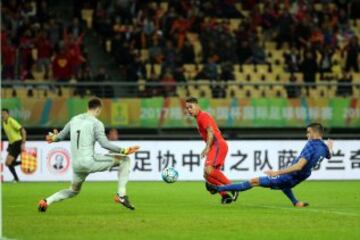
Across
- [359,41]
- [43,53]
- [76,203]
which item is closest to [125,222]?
[76,203]

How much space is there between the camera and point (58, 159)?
1196 inches

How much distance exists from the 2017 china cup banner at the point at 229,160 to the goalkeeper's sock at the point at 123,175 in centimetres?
1343

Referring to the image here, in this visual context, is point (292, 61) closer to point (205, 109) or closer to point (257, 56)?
point (257, 56)

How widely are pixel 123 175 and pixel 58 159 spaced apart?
540 inches

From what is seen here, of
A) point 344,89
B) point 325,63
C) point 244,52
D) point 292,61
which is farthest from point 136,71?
point 344,89

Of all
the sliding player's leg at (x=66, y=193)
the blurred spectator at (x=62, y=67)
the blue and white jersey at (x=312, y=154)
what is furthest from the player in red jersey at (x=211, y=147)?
the blurred spectator at (x=62, y=67)

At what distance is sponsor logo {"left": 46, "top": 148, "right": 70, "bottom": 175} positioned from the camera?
3031 cm

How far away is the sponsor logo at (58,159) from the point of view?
30312 millimetres

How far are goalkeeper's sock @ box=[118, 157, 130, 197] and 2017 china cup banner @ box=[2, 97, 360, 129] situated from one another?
1424cm

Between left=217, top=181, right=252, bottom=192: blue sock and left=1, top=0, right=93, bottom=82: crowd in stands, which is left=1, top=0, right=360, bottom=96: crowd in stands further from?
left=217, top=181, right=252, bottom=192: blue sock

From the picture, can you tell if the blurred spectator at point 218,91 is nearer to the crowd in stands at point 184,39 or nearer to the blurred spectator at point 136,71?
the crowd in stands at point 184,39

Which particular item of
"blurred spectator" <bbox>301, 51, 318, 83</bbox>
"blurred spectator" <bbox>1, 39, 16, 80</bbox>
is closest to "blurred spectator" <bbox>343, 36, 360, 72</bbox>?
"blurred spectator" <bbox>301, 51, 318, 83</bbox>

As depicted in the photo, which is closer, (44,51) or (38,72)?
(38,72)

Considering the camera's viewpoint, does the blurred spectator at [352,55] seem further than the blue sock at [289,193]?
Yes
